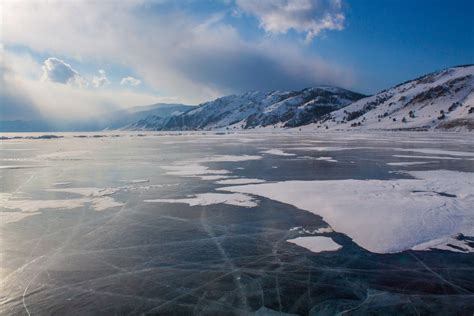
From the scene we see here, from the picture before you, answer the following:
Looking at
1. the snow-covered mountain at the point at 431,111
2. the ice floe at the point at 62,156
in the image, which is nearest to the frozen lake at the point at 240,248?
the ice floe at the point at 62,156

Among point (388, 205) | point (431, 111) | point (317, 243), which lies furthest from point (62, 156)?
point (431, 111)

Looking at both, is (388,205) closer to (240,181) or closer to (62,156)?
(240,181)

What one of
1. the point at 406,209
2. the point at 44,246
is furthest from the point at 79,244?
the point at 406,209

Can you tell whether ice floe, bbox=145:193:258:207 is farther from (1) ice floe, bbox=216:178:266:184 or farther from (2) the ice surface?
(2) the ice surface

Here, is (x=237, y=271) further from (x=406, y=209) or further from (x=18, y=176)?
(x=18, y=176)

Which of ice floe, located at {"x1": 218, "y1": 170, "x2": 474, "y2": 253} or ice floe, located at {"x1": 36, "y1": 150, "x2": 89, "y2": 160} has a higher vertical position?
ice floe, located at {"x1": 36, "y1": 150, "x2": 89, "y2": 160}

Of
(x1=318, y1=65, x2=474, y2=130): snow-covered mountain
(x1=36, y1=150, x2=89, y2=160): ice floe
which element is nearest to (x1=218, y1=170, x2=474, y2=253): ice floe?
(x1=36, y1=150, x2=89, y2=160): ice floe

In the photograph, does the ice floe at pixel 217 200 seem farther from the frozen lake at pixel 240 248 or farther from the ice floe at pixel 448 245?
the ice floe at pixel 448 245
